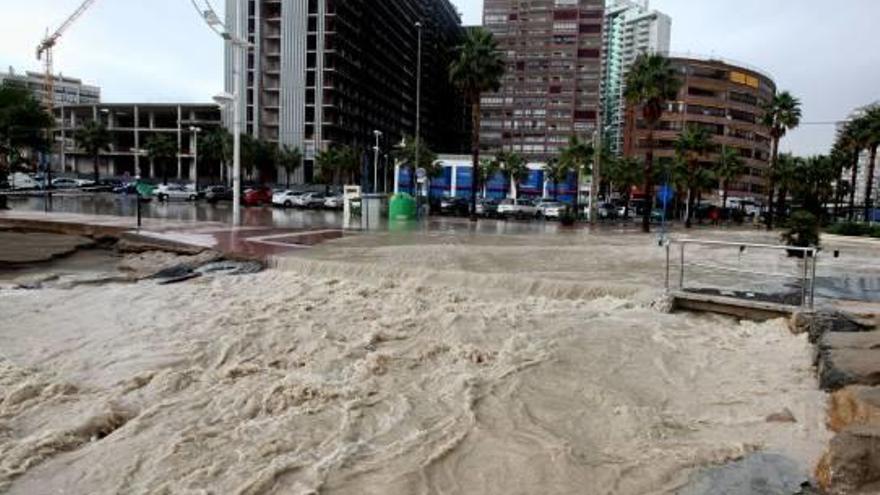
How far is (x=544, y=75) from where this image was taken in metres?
151

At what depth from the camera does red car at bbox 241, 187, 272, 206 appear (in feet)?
186

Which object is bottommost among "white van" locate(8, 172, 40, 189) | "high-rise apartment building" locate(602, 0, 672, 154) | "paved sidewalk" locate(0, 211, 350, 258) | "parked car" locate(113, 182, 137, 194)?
"paved sidewalk" locate(0, 211, 350, 258)

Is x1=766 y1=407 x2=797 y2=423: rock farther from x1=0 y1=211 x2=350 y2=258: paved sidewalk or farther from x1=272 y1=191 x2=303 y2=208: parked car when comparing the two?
x1=272 y1=191 x2=303 y2=208: parked car

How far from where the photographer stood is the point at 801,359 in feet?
34.2

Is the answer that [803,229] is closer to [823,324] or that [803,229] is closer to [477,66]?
[823,324]

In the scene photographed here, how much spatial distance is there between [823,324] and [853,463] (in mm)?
6149

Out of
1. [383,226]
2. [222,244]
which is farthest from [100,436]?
[383,226]

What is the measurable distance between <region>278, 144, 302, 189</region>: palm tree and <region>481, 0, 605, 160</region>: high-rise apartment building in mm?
59898

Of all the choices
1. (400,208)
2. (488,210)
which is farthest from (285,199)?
(400,208)

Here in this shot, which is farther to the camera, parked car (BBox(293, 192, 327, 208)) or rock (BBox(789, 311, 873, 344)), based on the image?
parked car (BBox(293, 192, 327, 208))

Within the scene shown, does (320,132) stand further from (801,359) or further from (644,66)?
(801,359)

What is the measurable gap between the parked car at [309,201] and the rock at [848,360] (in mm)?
49971

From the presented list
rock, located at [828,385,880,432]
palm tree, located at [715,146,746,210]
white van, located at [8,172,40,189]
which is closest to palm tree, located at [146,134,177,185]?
white van, located at [8,172,40,189]

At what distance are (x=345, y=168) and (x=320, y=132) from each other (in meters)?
16.0
